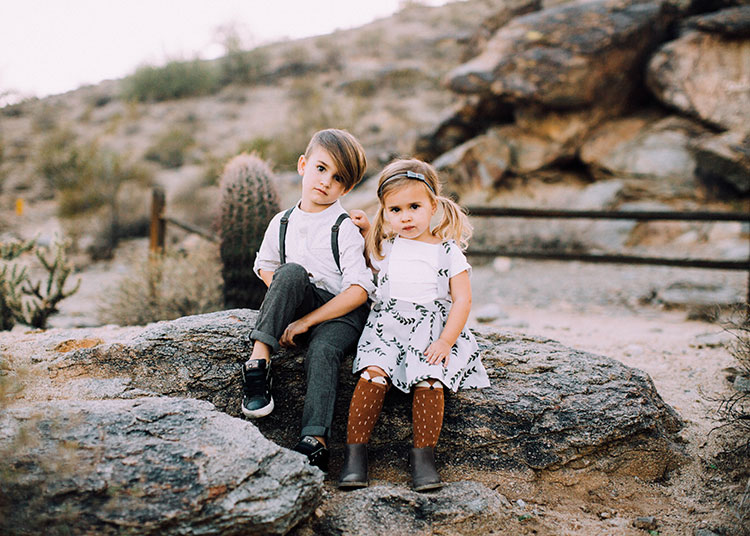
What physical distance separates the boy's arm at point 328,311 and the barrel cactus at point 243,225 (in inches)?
86.5

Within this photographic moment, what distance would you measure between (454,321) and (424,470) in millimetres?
671

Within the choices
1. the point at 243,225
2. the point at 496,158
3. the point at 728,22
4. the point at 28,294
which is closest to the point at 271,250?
the point at 243,225

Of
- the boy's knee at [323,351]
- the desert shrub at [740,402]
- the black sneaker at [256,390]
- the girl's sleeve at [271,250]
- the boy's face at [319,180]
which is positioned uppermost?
the boy's face at [319,180]

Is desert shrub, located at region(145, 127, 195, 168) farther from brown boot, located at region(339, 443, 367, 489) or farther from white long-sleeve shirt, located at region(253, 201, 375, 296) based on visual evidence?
brown boot, located at region(339, 443, 367, 489)

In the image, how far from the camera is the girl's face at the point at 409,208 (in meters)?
2.70

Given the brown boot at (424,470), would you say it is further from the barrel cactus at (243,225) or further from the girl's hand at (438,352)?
the barrel cactus at (243,225)

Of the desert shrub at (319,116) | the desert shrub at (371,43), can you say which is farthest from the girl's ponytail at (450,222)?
the desert shrub at (371,43)

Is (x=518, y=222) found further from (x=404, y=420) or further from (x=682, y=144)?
(x=404, y=420)

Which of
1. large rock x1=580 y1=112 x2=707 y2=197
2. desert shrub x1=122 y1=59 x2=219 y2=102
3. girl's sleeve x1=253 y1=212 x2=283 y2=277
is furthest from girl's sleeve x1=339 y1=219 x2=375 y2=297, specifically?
desert shrub x1=122 y1=59 x2=219 y2=102

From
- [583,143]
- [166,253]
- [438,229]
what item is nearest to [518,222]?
[583,143]

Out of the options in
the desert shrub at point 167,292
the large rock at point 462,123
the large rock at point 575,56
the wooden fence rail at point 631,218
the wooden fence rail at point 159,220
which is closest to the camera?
the desert shrub at point 167,292

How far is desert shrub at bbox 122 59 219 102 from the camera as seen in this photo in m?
20.5

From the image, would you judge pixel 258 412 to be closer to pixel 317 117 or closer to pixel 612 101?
pixel 612 101

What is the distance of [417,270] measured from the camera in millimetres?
2805
